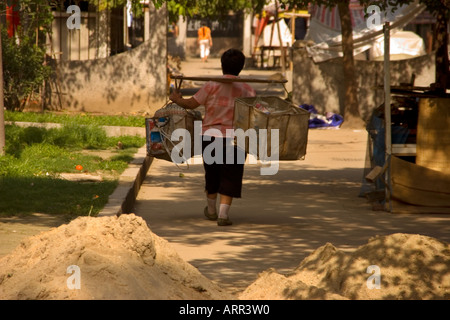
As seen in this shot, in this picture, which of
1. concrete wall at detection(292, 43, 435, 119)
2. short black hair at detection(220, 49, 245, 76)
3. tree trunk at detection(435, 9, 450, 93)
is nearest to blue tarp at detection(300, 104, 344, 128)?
concrete wall at detection(292, 43, 435, 119)

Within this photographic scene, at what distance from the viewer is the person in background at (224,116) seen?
8.27m

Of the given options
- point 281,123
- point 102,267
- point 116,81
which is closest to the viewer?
point 102,267

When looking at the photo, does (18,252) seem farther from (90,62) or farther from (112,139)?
(90,62)

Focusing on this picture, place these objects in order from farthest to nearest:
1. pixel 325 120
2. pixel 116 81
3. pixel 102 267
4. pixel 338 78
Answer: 1. pixel 338 78
2. pixel 325 120
3. pixel 116 81
4. pixel 102 267

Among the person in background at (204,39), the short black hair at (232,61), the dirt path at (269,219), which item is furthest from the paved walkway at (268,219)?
the person in background at (204,39)

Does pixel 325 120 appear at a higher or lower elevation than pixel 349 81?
lower

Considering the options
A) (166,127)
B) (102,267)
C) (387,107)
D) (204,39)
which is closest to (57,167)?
(166,127)

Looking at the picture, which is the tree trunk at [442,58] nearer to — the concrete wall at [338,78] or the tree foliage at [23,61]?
the concrete wall at [338,78]

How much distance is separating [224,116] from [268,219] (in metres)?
1.21

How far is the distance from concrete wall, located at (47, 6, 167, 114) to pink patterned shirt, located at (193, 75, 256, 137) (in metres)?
9.54

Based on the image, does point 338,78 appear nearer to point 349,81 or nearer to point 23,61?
point 349,81

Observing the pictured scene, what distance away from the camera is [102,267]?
15.7ft

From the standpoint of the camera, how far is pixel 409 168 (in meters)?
9.22
